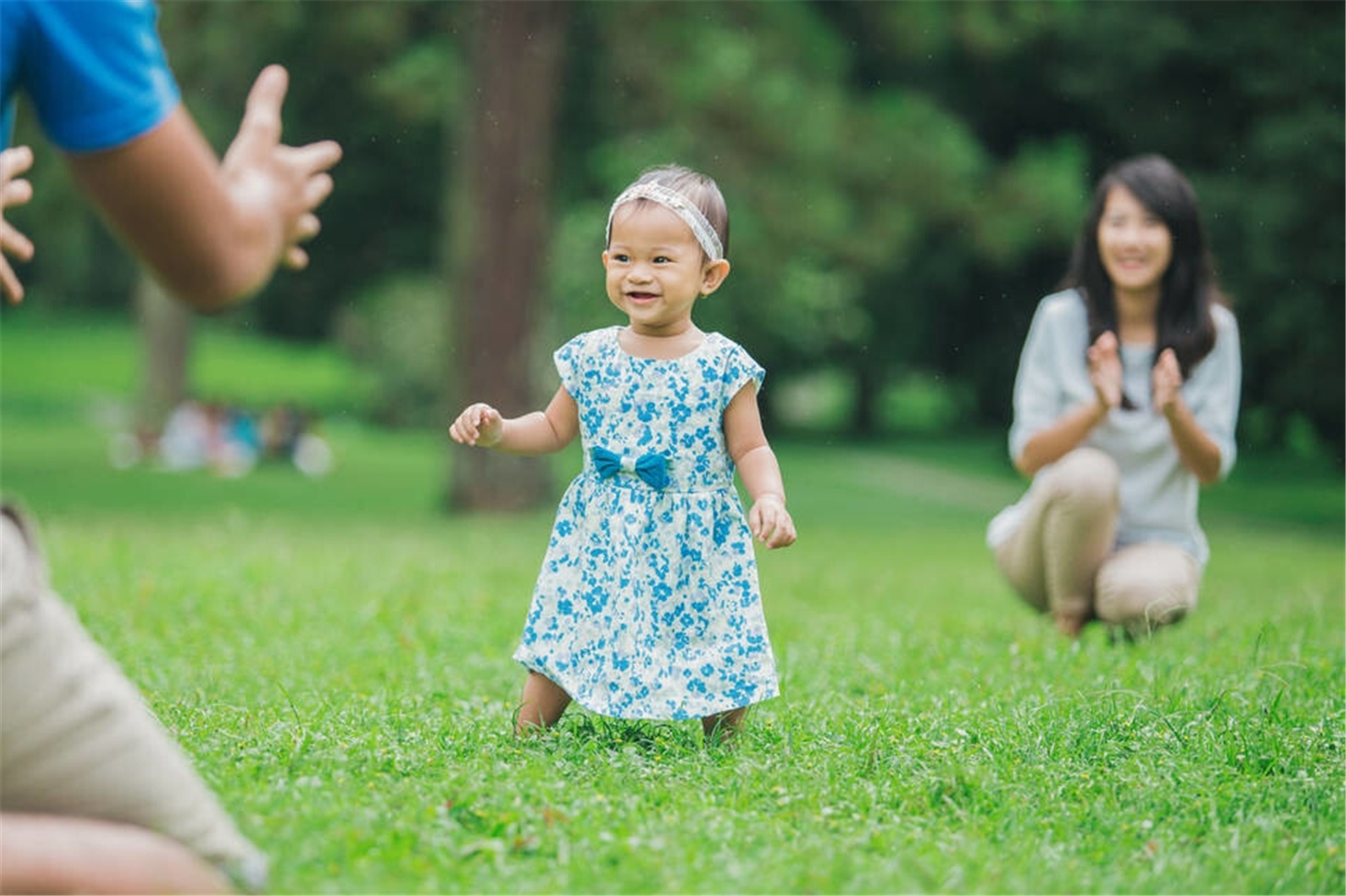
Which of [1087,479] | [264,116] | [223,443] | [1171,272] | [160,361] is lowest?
[223,443]

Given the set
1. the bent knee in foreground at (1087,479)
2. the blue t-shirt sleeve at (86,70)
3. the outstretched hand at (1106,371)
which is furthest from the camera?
the bent knee in foreground at (1087,479)

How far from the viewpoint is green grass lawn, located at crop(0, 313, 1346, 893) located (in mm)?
2883

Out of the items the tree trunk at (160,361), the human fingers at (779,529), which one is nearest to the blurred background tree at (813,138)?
the tree trunk at (160,361)

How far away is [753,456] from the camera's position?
387 cm

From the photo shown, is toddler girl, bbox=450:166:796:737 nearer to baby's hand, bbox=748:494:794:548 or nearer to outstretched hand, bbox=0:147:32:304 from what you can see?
baby's hand, bbox=748:494:794:548

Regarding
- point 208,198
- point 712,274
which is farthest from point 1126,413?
point 208,198

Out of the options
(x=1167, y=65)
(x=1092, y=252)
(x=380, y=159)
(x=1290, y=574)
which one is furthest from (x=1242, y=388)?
(x=1092, y=252)

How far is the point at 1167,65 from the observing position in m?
19.8

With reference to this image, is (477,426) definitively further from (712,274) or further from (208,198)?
(208,198)

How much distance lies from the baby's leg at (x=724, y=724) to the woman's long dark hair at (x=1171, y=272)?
8.80 ft

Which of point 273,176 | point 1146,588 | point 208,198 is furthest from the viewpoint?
point 1146,588

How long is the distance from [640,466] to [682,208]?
2.02 ft

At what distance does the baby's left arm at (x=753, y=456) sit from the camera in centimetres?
365

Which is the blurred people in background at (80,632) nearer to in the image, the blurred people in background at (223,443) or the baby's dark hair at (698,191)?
the baby's dark hair at (698,191)
